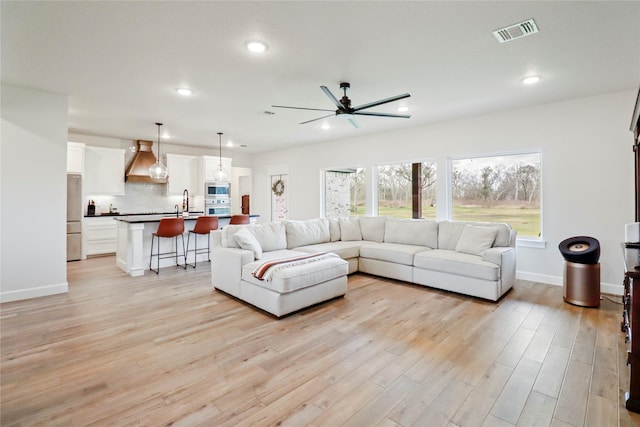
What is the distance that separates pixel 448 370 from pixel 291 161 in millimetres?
6825

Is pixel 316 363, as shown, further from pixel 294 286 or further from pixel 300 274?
pixel 300 274

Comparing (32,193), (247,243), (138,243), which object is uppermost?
(32,193)

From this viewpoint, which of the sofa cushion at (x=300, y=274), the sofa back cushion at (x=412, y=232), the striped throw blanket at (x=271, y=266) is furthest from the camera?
the sofa back cushion at (x=412, y=232)

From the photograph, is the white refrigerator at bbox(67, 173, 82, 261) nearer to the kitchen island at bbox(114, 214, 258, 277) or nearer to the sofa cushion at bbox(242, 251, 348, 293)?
the kitchen island at bbox(114, 214, 258, 277)

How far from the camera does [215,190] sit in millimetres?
8344

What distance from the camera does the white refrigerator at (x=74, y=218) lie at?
6.21 metres

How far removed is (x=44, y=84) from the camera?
371 centimetres

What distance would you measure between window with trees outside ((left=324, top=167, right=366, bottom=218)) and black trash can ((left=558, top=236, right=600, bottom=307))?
3.90 metres

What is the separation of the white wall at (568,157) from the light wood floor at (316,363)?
893 millimetres

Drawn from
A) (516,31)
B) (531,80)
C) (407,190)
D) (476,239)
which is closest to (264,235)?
(476,239)

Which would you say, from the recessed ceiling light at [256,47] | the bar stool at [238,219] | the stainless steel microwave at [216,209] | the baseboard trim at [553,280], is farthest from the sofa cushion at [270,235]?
the stainless steel microwave at [216,209]

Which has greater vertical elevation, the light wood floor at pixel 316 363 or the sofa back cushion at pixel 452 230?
the sofa back cushion at pixel 452 230

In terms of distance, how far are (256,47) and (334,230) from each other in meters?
3.54

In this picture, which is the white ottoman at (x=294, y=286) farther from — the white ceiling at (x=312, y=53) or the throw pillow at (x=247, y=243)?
the white ceiling at (x=312, y=53)
